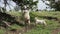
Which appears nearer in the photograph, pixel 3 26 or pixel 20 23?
pixel 3 26

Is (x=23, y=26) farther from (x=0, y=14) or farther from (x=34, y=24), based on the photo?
(x=0, y=14)

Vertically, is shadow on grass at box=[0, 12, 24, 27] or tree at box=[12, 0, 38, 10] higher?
tree at box=[12, 0, 38, 10]

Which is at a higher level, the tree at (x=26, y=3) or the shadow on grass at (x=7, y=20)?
the tree at (x=26, y=3)

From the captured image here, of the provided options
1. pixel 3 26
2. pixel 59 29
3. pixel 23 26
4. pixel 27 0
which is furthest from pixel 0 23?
pixel 59 29

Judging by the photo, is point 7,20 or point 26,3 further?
point 7,20

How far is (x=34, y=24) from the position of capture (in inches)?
663

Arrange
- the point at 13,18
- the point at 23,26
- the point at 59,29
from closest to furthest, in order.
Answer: the point at 59,29, the point at 23,26, the point at 13,18

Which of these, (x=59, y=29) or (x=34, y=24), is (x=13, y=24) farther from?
(x=59, y=29)

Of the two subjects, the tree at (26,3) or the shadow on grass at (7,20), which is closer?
the tree at (26,3)

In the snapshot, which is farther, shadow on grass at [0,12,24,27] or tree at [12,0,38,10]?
shadow on grass at [0,12,24,27]

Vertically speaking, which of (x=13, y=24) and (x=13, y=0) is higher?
(x=13, y=0)

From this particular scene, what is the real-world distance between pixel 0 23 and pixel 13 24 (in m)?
1.00

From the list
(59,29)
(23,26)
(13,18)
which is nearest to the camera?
(59,29)

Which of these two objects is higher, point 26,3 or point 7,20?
point 26,3
